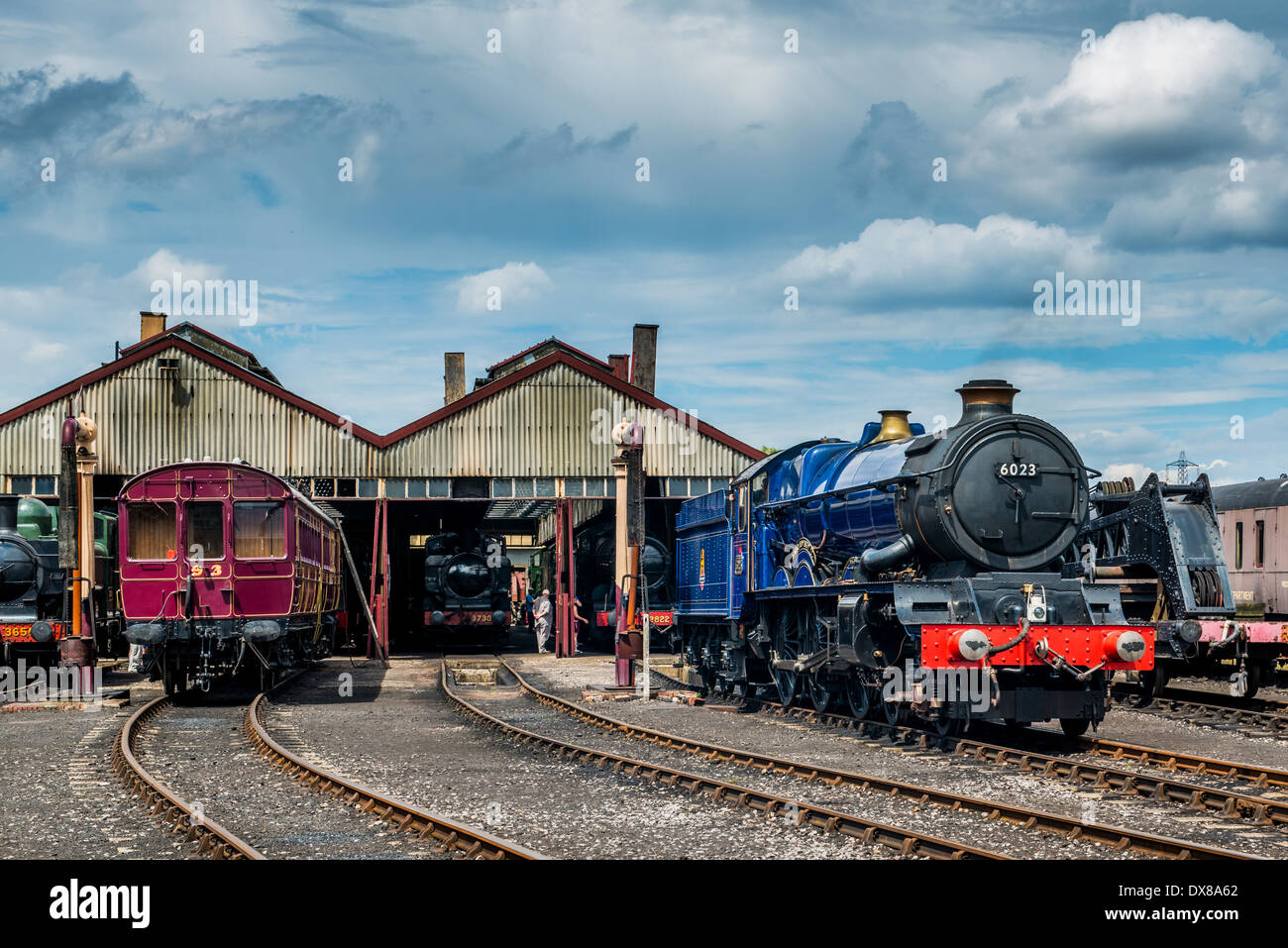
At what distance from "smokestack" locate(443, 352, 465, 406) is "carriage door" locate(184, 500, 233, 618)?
28.3 metres

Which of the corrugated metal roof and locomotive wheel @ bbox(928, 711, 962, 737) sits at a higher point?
the corrugated metal roof

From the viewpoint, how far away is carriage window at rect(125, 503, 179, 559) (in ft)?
63.1

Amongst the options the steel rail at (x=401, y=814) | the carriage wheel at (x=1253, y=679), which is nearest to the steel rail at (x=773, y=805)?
the steel rail at (x=401, y=814)

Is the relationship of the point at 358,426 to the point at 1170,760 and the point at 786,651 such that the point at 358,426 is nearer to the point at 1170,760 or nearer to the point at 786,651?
the point at 786,651

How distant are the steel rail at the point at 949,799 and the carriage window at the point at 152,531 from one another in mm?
7481

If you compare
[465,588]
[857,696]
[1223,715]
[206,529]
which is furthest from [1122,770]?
[465,588]

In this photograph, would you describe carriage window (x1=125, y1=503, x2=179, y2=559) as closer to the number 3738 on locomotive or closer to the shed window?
the shed window

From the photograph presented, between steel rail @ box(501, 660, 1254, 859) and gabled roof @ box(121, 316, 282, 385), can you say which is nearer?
steel rail @ box(501, 660, 1254, 859)

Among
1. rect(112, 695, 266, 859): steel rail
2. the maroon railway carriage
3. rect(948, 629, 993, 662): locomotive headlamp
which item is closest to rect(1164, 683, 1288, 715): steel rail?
rect(948, 629, 993, 662): locomotive headlamp

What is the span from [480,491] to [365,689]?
A: 1044 centimetres

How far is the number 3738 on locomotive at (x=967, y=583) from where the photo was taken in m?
12.8

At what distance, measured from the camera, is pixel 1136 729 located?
614 inches
